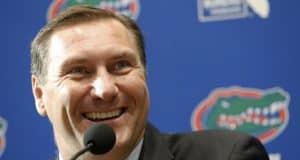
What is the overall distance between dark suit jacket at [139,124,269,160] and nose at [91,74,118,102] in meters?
0.22

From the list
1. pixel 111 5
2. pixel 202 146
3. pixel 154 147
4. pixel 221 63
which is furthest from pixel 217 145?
pixel 111 5

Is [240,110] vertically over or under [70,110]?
under

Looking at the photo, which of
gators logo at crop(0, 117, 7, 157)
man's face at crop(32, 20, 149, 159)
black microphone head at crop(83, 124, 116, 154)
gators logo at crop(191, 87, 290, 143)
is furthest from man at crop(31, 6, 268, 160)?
gators logo at crop(0, 117, 7, 157)

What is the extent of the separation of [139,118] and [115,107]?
0.07 metres

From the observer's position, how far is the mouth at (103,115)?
1322 mm

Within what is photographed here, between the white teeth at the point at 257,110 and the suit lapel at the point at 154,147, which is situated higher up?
the suit lapel at the point at 154,147

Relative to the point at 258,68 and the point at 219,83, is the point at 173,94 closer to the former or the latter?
the point at 219,83

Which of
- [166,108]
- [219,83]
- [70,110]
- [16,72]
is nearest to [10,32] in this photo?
[16,72]

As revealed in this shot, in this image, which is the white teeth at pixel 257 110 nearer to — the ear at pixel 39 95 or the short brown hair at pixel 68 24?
the short brown hair at pixel 68 24

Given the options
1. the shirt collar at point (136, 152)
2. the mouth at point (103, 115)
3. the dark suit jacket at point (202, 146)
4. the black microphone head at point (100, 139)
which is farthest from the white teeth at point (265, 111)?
the black microphone head at point (100, 139)

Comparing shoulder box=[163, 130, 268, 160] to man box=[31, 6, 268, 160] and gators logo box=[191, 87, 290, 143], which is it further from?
gators logo box=[191, 87, 290, 143]

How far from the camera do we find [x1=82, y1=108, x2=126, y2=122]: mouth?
1322mm

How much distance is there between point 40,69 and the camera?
58.8 inches

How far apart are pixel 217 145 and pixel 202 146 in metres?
0.04
